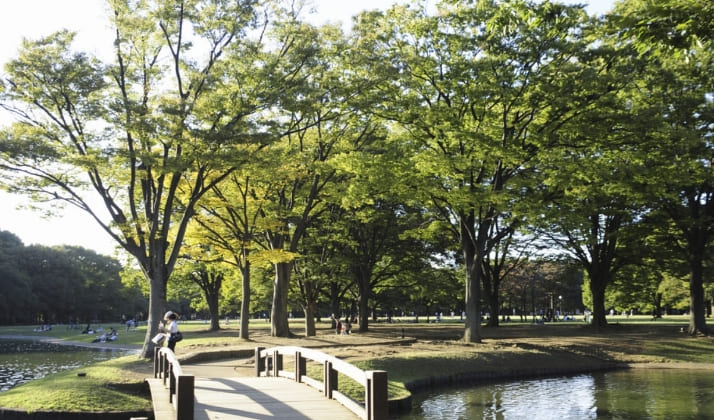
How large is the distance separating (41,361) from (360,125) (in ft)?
68.4

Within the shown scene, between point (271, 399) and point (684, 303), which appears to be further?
point (684, 303)

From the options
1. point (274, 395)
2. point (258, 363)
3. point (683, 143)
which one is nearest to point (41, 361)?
point (258, 363)

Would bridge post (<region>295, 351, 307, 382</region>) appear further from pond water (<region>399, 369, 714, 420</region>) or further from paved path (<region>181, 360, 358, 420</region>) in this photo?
pond water (<region>399, 369, 714, 420</region>)

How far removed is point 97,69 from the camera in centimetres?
2073

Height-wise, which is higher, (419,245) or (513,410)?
(419,245)

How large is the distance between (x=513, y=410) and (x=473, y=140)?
11357 millimetres

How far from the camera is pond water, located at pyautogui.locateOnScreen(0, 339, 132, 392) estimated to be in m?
24.1

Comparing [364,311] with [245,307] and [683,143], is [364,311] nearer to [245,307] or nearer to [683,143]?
[245,307]

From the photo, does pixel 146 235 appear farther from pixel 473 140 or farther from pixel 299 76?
pixel 473 140

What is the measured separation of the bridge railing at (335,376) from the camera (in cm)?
880

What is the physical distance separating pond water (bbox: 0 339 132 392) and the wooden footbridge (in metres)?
11.5

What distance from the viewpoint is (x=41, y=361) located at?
30.8 metres

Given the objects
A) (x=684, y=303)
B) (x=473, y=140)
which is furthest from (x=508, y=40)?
(x=684, y=303)

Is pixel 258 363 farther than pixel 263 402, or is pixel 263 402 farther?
pixel 258 363
